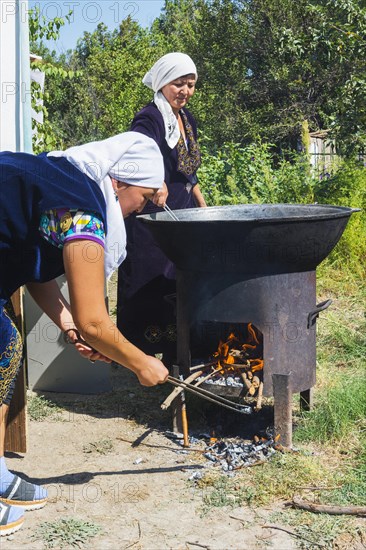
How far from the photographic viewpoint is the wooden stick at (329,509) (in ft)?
10.1

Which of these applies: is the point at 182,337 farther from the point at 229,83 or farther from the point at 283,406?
the point at 229,83

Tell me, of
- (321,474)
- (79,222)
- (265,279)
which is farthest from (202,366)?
(79,222)

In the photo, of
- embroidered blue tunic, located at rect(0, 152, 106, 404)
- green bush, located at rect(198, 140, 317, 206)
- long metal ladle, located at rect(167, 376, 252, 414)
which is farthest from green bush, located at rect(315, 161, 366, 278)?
embroidered blue tunic, located at rect(0, 152, 106, 404)

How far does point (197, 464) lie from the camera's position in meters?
3.74

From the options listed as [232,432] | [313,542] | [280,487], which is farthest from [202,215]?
[313,542]

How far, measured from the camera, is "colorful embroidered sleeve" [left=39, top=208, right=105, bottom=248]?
2.49 meters

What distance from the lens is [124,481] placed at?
11.6 ft

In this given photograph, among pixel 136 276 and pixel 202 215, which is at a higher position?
pixel 202 215

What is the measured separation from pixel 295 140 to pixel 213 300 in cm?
1909

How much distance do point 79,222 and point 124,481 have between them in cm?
157

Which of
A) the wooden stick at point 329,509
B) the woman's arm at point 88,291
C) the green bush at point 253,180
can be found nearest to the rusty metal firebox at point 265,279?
the wooden stick at point 329,509

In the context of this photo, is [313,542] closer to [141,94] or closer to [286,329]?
[286,329]

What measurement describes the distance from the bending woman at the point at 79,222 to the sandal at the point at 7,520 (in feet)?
1.79

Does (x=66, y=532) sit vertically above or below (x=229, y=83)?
below
